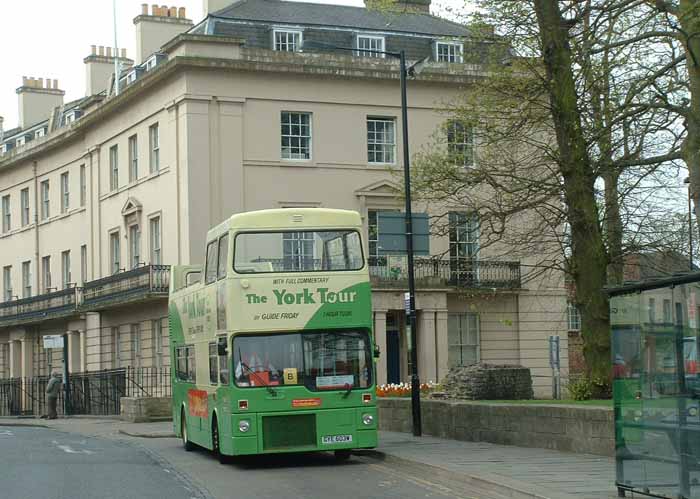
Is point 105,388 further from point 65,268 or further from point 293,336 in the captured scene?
point 293,336

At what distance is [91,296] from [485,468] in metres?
35.7

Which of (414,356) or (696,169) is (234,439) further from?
(696,169)

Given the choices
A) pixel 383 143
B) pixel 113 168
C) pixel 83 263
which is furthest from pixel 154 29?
pixel 383 143

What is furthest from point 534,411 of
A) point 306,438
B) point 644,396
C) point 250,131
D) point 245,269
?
point 250,131

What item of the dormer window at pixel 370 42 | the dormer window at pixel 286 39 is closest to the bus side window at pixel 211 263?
the dormer window at pixel 286 39

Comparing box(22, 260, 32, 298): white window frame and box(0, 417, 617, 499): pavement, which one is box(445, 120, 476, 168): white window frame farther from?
box(22, 260, 32, 298): white window frame

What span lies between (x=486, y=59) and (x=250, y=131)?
69.0 feet

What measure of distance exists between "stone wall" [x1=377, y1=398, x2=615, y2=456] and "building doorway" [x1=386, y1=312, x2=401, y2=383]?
64.0ft

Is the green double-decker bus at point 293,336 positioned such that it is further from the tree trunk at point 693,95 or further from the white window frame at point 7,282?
the white window frame at point 7,282

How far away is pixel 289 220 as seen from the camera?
20.3m

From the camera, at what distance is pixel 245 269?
19.7 meters

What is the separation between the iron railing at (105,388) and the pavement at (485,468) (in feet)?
66.8

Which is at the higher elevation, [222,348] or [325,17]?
[325,17]

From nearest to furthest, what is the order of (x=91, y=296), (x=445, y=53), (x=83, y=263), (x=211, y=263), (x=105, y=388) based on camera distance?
(x=211, y=263) < (x=105, y=388) < (x=445, y=53) < (x=91, y=296) < (x=83, y=263)
